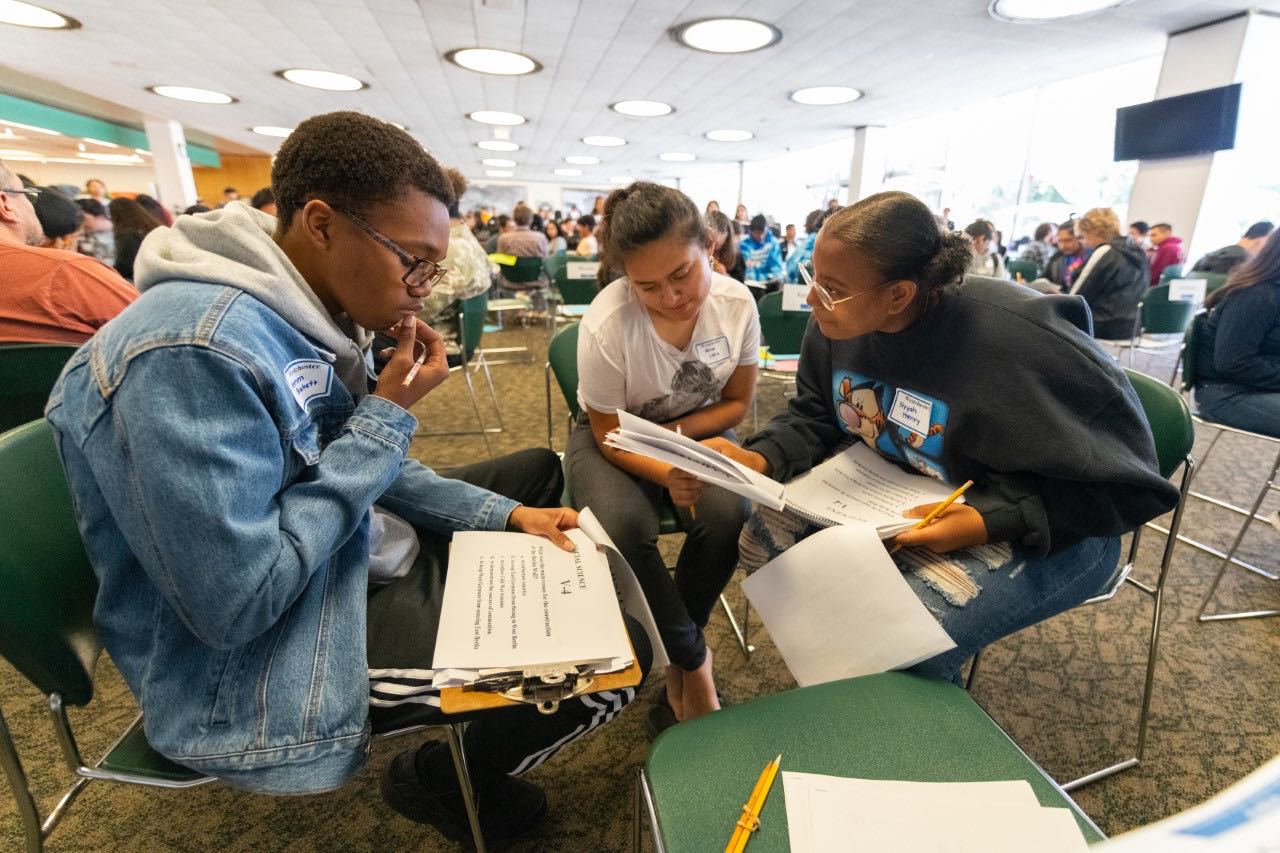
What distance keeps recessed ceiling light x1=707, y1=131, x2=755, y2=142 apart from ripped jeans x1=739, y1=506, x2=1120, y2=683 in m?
11.4

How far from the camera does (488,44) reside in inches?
234

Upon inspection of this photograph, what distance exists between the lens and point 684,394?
1.54 meters

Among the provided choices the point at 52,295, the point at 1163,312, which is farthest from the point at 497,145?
the point at 52,295

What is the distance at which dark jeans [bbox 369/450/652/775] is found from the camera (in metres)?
0.74

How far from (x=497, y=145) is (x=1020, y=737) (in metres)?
15.0

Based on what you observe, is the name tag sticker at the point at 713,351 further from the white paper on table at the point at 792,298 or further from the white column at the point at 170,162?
the white column at the point at 170,162

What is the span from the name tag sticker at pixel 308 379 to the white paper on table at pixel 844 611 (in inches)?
29.3

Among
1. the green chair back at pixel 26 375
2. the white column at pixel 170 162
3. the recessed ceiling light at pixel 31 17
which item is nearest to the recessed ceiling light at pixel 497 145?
the white column at pixel 170 162

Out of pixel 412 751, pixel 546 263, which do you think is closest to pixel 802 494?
pixel 412 751

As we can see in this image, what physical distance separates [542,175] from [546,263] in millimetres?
17735

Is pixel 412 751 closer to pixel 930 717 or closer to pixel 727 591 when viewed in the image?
pixel 930 717

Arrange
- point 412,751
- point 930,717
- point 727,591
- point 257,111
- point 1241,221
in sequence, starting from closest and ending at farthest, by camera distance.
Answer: point 930,717 < point 412,751 < point 727,591 < point 1241,221 < point 257,111

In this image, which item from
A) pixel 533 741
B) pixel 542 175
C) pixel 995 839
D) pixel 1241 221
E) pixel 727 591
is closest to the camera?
pixel 995 839

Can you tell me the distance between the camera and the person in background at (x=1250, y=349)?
182cm
